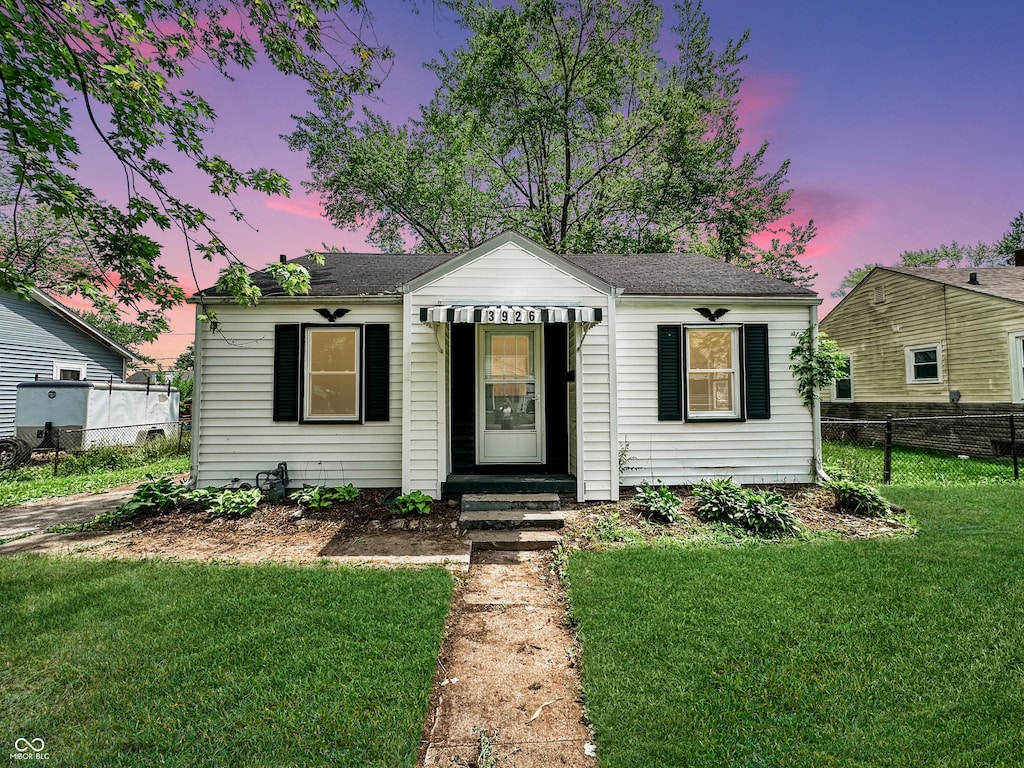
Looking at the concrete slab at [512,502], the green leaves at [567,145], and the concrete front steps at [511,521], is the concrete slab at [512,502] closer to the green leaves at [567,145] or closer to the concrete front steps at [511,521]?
the concrete front steps at [511,521]

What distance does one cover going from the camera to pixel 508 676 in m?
2.75

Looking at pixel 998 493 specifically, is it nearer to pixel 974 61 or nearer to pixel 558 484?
pixel 558 484

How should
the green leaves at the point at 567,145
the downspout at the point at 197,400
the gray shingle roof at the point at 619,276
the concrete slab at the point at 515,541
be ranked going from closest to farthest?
the concrete slab at the point at 515,541 < the downspout at the point at 197,400 < the gray shingle roof at the point at 619,276 < the green leaves at the point at 567,145

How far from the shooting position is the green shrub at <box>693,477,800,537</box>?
17.1 ft

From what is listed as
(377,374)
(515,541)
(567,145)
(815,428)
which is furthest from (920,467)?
(567,145)

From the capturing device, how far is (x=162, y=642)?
2.90 metres

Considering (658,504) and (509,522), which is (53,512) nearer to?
(509,522)

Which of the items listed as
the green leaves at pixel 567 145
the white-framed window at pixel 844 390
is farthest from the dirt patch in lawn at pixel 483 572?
the green leaves at pixel 567 145

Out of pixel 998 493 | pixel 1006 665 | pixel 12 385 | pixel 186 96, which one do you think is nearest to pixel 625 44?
pixel 186 96

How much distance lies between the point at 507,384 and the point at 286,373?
3.39 m

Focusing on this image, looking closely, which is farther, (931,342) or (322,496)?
(931,342)

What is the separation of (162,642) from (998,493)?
10418 mm

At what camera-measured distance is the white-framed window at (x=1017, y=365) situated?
10.0 metres

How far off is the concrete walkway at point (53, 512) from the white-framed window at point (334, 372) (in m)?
Answer: 3.23
